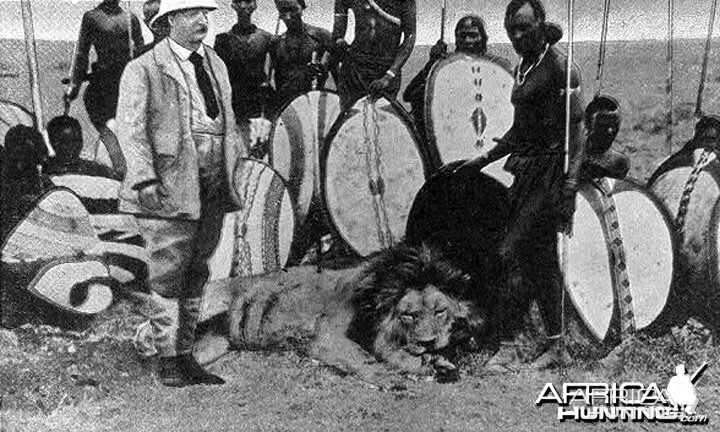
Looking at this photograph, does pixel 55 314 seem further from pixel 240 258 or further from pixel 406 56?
pixel 406 56

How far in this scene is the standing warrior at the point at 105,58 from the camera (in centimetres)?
719

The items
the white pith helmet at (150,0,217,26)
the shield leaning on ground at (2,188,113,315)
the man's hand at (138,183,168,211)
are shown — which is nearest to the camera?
the white pith helmet at (150,0,217,26)

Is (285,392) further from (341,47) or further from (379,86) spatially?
(341,47)

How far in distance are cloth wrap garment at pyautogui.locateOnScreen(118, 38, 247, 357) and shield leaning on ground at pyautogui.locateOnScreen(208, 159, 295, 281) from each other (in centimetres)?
7

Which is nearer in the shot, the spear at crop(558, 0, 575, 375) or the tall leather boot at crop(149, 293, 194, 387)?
the spear at crop(558, 0, 575, 375)

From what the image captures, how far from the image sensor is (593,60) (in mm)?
7152

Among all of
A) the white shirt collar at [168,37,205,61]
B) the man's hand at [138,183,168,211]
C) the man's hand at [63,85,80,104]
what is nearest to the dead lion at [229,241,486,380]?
the man's hand at [138,183,168,211]

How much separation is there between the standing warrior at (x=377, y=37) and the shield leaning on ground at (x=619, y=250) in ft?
5.29

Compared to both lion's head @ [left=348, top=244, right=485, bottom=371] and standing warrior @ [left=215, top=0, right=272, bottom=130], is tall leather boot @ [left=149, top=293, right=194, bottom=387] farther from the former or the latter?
standing warrior @ [left=215, top=0, right=272, bottom=130]

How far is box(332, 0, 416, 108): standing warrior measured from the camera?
7.21 m

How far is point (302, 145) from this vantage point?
730 cm

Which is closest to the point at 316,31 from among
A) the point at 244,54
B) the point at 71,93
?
the point at 244,54

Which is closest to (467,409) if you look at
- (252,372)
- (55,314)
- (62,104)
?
(252,372)

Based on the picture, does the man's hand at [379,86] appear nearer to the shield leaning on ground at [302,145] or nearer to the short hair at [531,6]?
the shield leaning on ground at [302,145]
